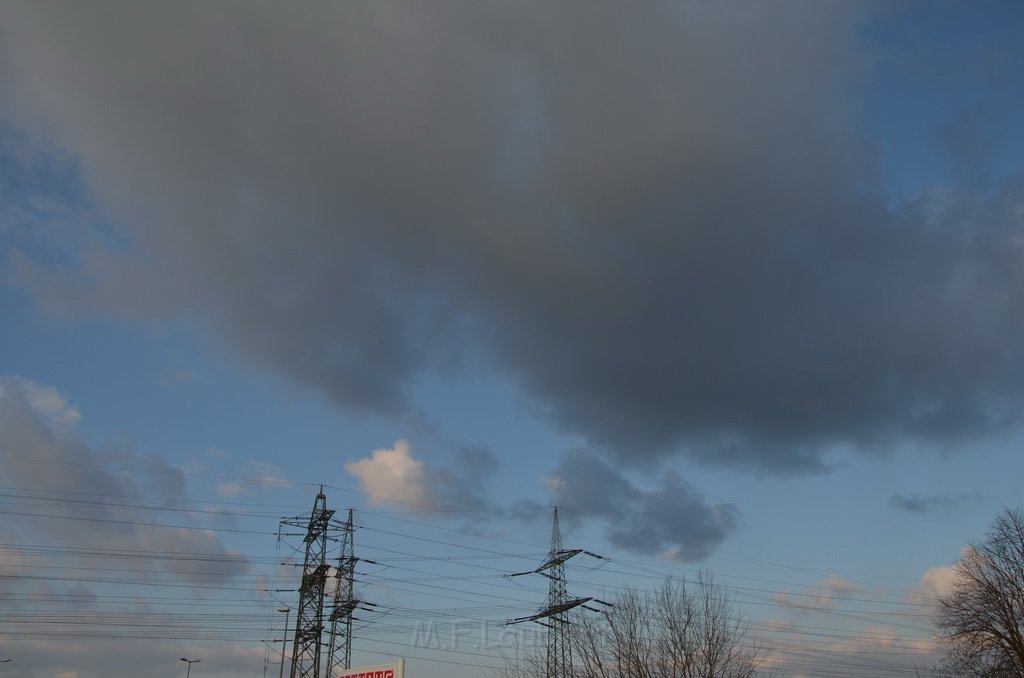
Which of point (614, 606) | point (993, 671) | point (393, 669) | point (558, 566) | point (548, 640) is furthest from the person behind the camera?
point (558, 566)

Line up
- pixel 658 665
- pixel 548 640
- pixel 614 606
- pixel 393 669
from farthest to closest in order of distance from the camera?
pixel 548 640 < pixel 614 606 < pixel 658 665 < pixel 393 669

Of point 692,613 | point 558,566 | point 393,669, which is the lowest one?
point 393,669

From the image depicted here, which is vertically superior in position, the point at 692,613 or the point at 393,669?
the point at 692,613

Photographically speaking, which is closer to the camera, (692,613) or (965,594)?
(692,613)

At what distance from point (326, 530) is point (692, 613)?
135 ft

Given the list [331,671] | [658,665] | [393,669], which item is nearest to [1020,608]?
[658,665]

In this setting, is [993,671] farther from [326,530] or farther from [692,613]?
[326,530]

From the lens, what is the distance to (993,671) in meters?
59.1

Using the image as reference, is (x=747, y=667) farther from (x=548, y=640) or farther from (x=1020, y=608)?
(x=1020, y=608)

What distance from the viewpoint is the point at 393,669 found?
151 feet

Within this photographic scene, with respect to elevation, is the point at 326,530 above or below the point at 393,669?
above

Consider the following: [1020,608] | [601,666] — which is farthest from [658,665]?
[1020,608]

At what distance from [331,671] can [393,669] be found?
101 feet

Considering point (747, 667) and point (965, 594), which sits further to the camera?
point (965, 594)
